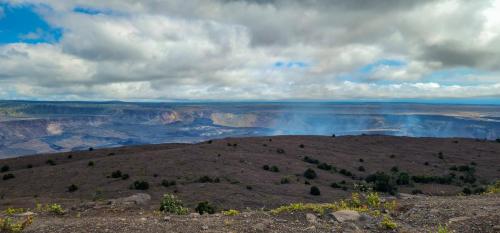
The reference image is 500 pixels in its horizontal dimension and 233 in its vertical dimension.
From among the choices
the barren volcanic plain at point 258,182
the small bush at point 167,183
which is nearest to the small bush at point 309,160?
the barren volcanic plain at point 258,182

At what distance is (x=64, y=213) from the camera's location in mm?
17422

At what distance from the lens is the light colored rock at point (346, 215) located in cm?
1415

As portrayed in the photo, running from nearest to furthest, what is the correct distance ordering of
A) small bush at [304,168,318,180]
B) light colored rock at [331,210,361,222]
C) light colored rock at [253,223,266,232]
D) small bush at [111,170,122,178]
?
1. light colored rock at [253,223,266,232]
2. light colored rock at [331,210,361,222]
3. small bush at [111,170,122,178]
4. small bush at [304,168,318,180]

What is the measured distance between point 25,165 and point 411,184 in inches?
2016

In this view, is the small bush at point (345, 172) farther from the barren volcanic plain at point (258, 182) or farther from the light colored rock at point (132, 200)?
the light colored rock at point (132, 200)

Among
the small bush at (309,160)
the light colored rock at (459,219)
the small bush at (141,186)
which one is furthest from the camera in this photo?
the small bush at (309,160)

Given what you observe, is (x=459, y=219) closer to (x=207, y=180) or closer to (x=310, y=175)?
(x=207, y=180)

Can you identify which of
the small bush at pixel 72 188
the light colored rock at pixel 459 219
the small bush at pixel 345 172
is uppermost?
the light colored rock at pixel 459 219

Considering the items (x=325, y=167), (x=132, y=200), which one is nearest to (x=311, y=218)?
(x=132, y=200)

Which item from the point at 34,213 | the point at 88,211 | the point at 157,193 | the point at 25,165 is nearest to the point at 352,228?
the point at 88,211

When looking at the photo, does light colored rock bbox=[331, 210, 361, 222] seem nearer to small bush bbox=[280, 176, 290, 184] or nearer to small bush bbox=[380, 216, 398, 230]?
small bush bbox=[380, 216, 398, 230]

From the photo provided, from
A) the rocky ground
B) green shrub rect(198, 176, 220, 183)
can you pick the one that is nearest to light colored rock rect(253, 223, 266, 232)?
the rocky ground

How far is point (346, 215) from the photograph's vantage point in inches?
571

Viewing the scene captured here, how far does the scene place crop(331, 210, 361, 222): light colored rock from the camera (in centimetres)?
1415
